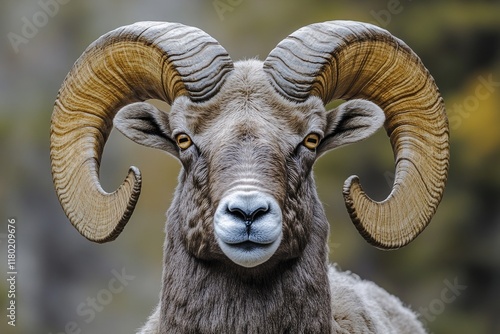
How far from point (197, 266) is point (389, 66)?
2.43 meters

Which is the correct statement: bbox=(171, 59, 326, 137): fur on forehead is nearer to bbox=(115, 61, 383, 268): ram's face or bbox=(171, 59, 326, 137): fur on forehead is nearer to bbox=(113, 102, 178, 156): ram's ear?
bbox=(115, 61, 383, 268): ram's face

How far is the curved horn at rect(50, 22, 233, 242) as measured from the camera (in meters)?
8.53

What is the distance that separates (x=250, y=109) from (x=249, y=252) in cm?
129

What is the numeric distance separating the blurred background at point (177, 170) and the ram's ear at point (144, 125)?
48.7ft

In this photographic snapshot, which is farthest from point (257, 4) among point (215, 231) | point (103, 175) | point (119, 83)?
point (215, 231)

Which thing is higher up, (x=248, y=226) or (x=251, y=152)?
(x=251, y=152)

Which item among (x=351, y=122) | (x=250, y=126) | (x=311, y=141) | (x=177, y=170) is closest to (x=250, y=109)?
(x=250, y=126)

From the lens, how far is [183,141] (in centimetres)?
843

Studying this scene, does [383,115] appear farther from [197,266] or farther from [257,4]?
[257,4]

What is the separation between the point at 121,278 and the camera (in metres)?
24.2

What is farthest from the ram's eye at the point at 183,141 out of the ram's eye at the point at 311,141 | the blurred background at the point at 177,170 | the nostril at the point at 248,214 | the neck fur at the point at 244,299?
the blurred background at the point at 177,170

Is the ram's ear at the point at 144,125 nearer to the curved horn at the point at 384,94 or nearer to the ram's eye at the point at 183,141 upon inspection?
the ram's eye at the point at 183,141

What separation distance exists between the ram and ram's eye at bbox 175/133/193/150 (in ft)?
0.04

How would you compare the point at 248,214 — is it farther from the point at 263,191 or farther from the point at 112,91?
the point at 112,91
